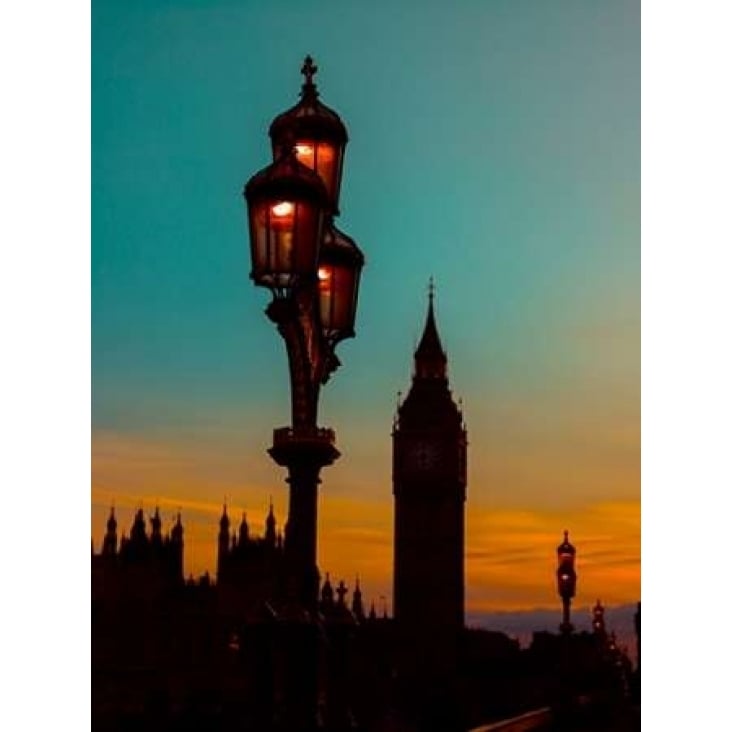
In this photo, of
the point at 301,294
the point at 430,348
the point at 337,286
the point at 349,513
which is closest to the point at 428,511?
the point at 349,513

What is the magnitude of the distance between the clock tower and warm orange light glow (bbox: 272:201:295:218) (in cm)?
76

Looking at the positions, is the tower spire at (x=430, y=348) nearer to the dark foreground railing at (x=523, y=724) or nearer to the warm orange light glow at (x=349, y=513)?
the warm orange light glow at (x=349, y=513)

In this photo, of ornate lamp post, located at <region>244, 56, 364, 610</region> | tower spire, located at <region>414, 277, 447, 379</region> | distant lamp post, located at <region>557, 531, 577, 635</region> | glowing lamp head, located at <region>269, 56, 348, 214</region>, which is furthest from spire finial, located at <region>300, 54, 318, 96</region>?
distant lamp post, located at <region>557, 531, 577, 635</region>

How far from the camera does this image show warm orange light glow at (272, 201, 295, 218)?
4242 mm

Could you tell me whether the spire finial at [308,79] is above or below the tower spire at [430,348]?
above

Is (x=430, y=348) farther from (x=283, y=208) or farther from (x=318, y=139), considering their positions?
(x=283, y=208)

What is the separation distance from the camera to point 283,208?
4.24 metres

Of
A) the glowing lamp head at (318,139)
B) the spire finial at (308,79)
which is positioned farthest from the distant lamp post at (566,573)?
the spire finial at (308,79)

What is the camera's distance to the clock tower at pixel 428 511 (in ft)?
18.1

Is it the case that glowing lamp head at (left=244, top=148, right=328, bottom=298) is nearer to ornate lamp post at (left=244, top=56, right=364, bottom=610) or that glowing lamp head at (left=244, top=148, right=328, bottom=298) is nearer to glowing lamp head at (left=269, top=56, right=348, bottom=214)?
ornate lamp post at (left=244, top=56, right=364, bottom=610)

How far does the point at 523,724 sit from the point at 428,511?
312cm

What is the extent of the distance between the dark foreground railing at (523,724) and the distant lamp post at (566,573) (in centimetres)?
56
